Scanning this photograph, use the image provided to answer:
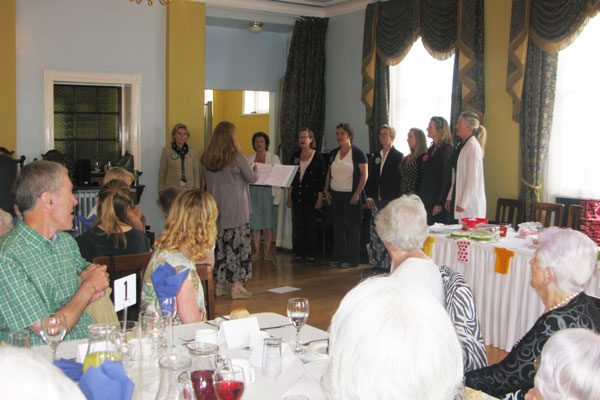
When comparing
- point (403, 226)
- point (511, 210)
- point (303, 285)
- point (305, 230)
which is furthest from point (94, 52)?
point (403, 226)

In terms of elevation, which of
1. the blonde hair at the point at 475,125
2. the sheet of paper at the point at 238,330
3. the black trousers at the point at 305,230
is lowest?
the black trousers at the point at 305,230

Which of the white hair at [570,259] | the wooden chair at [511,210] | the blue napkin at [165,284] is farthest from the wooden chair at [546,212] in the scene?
the blue napkin at [165,284]

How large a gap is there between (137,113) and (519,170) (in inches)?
191

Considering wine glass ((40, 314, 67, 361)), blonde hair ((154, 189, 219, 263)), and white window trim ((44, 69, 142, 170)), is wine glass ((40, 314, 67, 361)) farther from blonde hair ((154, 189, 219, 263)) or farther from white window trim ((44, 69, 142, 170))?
white window trim ((44, 69, 142, 170))

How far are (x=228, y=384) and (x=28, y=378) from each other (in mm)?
677

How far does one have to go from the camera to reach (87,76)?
7812 mm

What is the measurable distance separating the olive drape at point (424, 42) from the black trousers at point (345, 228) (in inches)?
50.7

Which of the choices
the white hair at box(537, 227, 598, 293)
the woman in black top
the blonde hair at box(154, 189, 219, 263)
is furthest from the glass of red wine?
the woman in black top

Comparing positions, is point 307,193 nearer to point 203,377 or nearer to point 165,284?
point 165,284

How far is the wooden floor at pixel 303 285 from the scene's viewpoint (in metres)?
5.61

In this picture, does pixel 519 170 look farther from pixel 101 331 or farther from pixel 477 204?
pixel 101 331

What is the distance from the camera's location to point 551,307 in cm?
251

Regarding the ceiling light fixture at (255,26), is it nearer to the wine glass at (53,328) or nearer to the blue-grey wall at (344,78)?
the blue-grey wall at (344,78)

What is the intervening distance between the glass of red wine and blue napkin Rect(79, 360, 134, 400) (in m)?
0.20
